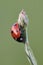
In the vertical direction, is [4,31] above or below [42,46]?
above

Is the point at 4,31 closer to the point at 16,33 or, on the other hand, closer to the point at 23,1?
the point at 23,1

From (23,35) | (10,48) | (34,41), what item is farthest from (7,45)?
(23,35)

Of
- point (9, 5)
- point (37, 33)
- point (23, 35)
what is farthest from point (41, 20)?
point (23, 35)

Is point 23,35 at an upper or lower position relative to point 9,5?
lower

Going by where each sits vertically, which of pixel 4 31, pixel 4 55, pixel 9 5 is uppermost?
pixel 9 5

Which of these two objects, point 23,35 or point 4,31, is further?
point 4,31

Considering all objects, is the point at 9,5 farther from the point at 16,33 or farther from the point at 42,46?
the point at 16,33
